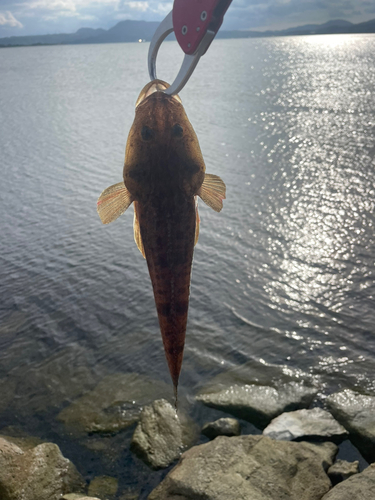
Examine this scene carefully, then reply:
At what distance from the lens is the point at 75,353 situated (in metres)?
11.8

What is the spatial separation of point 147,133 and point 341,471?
750 cm

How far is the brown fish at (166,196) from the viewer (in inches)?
91.7

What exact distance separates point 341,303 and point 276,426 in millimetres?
4912

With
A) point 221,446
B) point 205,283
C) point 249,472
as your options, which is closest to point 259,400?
point 221,446

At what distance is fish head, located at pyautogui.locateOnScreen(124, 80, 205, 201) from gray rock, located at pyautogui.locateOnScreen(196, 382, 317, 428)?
8.11 metres

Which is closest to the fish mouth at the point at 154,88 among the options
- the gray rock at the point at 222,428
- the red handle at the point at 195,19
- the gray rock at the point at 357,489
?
the red handle at the point at 195,19

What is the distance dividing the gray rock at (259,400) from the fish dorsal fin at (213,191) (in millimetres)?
7886

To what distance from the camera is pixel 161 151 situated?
8.31 feet

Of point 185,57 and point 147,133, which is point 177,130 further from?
point 185,57

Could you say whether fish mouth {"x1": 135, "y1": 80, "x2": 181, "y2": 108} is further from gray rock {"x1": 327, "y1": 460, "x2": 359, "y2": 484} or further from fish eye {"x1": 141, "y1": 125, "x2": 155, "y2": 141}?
gray rock {"x1": 327, "y1": 460, "x2": 359, "y2": 484}

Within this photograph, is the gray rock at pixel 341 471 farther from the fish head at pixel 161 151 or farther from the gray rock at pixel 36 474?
the fish head at pixel 161 151

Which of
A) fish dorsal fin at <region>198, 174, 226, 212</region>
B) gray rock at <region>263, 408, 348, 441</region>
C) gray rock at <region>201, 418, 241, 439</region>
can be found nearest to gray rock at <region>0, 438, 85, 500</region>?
gray rock at <region>201, 418, 241, 439</region>

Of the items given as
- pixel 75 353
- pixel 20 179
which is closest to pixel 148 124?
pixel 75 353

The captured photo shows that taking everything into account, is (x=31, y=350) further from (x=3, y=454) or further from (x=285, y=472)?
(x=285, y=472)
